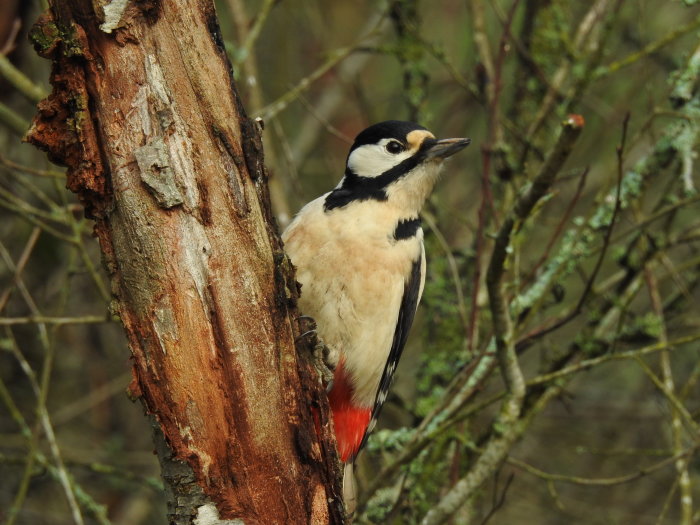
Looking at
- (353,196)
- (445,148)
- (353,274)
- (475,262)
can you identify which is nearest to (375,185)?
(353,196)

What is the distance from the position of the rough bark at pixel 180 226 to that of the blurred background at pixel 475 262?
3.42 ft

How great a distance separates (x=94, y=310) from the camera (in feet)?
19.3

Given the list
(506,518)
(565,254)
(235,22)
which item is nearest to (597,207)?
(565,254)

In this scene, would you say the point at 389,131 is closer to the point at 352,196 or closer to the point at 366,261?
the point at 352,196

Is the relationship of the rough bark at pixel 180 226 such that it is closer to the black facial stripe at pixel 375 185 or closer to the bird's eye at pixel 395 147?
the black facial stripe at pixel 375 185

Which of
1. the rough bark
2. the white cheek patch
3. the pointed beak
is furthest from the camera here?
the white cheek patch

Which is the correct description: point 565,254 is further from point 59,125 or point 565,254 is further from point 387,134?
point 59,125

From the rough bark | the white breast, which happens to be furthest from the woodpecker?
the rough bark

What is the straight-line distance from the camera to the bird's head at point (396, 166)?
343 centimetres

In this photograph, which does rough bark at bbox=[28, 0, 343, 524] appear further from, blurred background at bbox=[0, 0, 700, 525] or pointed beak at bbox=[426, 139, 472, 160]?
pointed beak at bbox=[426, 139, 472, 160]

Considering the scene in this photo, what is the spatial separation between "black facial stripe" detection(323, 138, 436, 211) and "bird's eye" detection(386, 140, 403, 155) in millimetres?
75

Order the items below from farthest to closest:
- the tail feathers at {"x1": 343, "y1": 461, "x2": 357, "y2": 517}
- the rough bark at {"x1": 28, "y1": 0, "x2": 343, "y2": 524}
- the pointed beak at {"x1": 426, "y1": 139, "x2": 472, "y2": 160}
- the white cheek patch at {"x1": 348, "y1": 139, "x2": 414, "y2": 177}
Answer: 1. the white cheek patch at {"x1": 348, "y1": 139, "x2": 414, "y2": 177}
2. the pointed beak at {"x1": 426, "y1": 139, "x2": 472, "y2": 160}
3. the tail feathers at {"x1": 343, "y1": 461, "x2": 357, "y2": 517}
4. the rough bark at {"x1": 28, "y1": 0, "x2": 343, "y2": 524}

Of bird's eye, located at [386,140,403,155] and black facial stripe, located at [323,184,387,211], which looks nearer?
black facial stripe, located at [323,184,387,211]

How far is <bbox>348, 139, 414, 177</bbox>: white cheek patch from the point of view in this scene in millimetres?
3523
